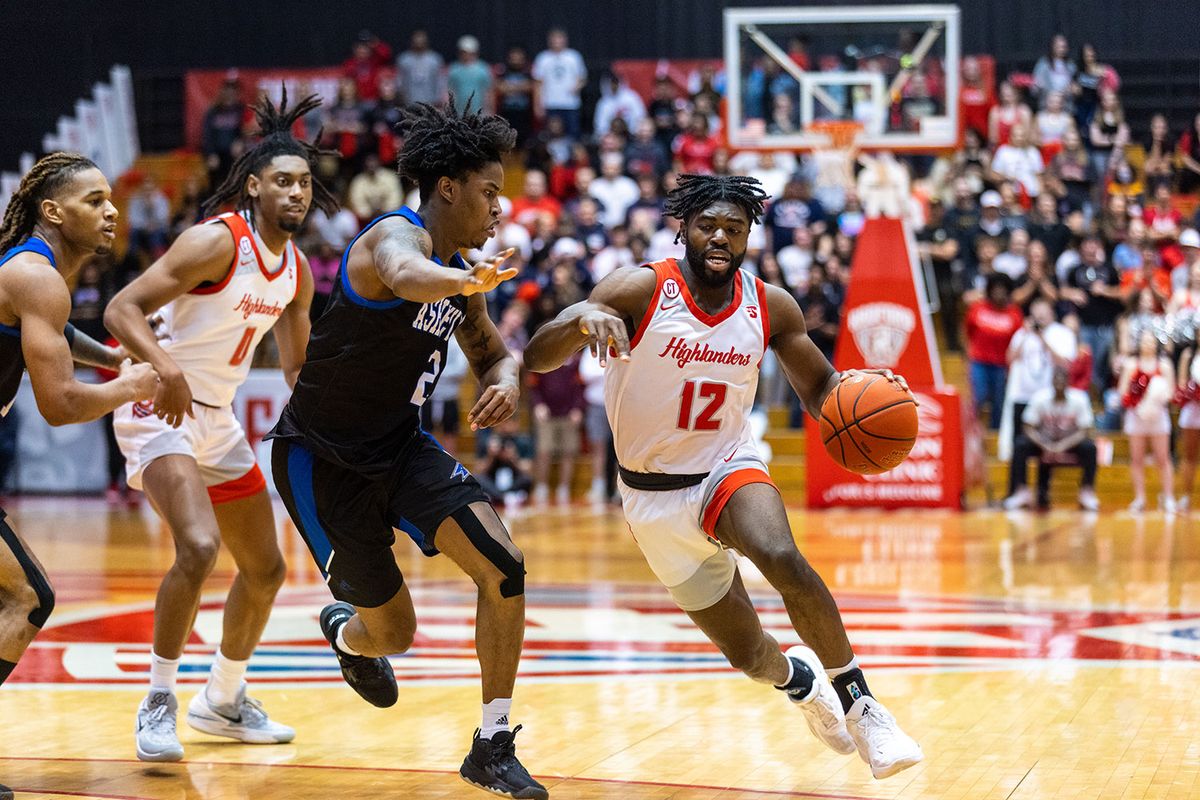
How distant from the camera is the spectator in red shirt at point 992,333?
1587cm

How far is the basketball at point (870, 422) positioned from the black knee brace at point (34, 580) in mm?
2649

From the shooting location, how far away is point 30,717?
6.30m

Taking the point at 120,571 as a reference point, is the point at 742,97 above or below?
above

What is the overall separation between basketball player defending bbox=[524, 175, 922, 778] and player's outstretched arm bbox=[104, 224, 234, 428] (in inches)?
48.5

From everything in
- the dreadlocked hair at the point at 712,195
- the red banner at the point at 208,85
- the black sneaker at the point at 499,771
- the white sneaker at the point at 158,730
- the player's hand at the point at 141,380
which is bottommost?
the white sneaker at the point at 158,730

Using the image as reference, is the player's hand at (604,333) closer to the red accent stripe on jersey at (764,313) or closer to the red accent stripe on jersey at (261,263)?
the red accent stripe on jersey at (764,313)

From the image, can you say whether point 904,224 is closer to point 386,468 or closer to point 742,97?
point 742,97

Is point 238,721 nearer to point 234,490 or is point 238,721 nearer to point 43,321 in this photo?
point 234,490

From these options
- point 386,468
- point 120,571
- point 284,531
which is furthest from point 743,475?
point 284,531

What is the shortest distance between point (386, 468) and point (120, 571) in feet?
21.7

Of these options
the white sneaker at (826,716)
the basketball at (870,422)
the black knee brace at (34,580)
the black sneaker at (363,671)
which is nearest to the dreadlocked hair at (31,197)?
the black knee brace at (34,580)

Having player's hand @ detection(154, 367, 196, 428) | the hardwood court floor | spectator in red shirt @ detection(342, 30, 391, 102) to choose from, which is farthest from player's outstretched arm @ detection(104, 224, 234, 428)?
spectator in red shirt @ detection(342, 30, 391, 102)

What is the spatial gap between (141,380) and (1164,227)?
14.1 meters

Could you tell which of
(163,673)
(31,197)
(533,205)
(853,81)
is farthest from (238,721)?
(533,205)
